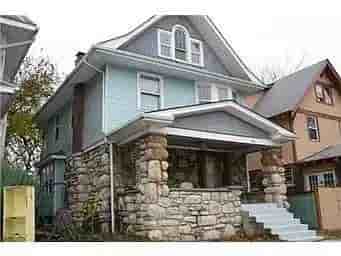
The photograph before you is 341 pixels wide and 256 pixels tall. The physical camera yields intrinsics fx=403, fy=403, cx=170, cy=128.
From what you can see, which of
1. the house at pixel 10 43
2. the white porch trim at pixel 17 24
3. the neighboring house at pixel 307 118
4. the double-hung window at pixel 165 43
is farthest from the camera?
the neighboring house at pixel 307 118

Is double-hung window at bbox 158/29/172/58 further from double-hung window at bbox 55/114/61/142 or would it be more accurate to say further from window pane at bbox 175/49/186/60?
double-hung window at bbox 55/114/61/142

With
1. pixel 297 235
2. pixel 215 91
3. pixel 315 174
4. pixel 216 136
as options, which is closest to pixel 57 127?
pixel 215 91

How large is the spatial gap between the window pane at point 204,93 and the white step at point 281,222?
2.66 metres

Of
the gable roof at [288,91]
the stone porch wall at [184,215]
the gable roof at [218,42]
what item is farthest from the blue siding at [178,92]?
the gable roof at [288,91]

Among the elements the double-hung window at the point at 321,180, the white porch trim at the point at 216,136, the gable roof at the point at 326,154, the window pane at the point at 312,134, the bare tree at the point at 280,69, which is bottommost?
the double-hung window at the point at 321,180

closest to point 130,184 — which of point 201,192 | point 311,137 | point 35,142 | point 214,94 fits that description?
point 201,192

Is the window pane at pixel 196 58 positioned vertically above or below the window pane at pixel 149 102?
above

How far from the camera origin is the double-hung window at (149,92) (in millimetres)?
7953

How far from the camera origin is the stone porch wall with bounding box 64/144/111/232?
731 cm

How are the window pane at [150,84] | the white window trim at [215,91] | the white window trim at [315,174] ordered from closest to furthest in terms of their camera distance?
the window pane at [150,84]
the white window trim at [215,91]
the white window trim at [315,174]

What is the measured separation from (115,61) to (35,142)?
23.4 feet

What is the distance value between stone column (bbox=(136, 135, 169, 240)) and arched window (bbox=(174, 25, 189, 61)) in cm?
286

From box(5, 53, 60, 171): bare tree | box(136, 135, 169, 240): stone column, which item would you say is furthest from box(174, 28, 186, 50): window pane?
box(5, 53, 60, 171): bare tree

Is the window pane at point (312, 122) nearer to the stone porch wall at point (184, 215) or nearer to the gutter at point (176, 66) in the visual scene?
the gutter at point (176, 66)
